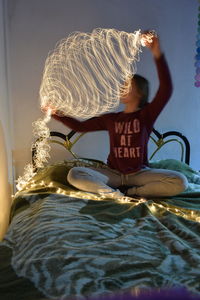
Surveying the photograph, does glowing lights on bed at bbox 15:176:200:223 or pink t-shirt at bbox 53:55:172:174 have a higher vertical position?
pink t-shirt at bbox 53:55:172:174

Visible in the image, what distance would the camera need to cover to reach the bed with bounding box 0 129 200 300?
A: 0.79 meters

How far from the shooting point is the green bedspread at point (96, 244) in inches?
31.7

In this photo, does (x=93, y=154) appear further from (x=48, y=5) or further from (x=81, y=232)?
(x=81, y=232)

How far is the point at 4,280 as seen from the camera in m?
0.84

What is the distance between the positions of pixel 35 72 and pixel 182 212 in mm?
1474

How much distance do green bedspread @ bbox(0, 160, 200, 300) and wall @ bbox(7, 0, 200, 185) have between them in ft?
2.63

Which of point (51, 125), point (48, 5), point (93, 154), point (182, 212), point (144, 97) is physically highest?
point (48, 5)

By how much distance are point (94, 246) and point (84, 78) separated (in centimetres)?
118

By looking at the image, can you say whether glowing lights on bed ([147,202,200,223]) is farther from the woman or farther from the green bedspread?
the woman

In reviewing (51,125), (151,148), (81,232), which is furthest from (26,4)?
(81,232)

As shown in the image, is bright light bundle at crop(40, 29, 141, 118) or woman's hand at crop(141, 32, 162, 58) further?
bright light bundle at crop(40, 29, 141, 118)

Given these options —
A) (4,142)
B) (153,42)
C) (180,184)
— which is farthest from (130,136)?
(4,142)

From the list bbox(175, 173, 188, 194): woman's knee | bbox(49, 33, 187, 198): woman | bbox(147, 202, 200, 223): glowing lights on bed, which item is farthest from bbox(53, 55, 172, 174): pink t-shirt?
bbox(147, 202, 200, 223): glowing lights on bed

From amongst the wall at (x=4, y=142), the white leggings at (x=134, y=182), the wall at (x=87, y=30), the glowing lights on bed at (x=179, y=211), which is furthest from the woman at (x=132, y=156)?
the wall at (x=87, y=30)
